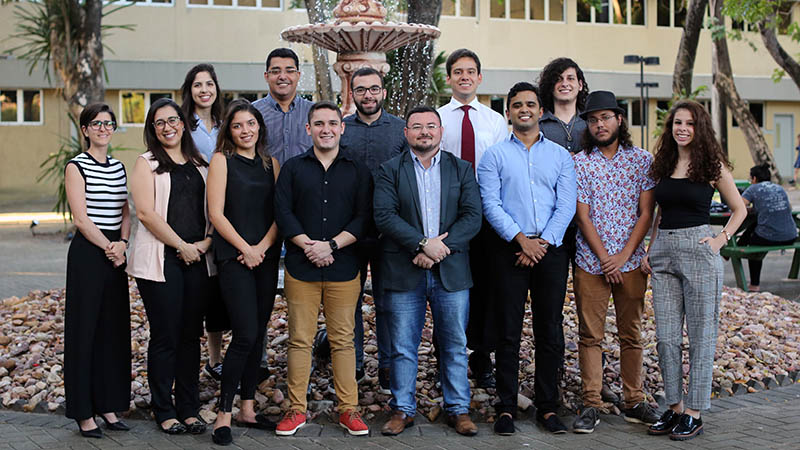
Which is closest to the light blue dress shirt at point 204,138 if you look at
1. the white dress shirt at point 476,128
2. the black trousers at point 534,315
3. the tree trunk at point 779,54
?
the white dress shirt at point 476,128

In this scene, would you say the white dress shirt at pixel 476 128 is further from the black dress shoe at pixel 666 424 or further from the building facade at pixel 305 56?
the building facade at pixel 305 56

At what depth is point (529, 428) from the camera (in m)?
5.89

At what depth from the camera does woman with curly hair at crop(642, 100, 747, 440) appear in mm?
5707

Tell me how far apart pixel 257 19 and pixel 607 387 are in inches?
1002

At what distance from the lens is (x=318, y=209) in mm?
5730

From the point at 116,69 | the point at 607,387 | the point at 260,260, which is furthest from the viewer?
the point at 116,69

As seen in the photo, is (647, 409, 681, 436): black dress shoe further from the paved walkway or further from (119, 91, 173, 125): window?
(119, 91, 173, 125): window

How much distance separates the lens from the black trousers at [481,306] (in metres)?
5.99

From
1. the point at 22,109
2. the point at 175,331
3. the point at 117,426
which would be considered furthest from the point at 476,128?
the point at 22,109

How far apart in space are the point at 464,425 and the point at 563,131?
2.16 m

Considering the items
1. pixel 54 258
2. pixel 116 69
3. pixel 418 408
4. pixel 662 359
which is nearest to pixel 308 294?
pixel 418 408

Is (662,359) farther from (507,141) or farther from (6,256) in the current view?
(6,256)

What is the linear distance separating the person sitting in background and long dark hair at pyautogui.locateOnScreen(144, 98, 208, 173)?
8115mm

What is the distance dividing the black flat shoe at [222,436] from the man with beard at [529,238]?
1.68 m
